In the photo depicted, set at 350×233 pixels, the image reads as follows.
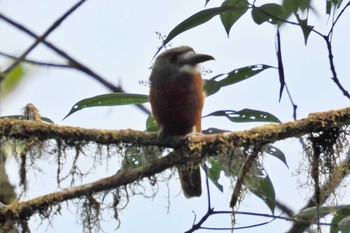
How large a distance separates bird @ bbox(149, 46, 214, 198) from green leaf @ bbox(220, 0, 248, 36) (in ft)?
1.63

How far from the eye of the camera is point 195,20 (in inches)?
97.0

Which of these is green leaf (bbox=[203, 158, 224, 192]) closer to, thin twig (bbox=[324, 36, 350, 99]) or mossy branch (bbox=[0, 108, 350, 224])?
mossy branch (bbox=[0, 108, 350, 224])

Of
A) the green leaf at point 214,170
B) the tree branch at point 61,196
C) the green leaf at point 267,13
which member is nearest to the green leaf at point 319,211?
the green leaf at point 214,170

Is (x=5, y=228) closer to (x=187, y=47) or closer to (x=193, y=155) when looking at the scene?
(x=193, y=155)

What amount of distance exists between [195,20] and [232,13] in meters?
0.19

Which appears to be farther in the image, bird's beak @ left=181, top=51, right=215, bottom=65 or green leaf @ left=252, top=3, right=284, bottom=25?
bird's beak @ left=181, top=51, right=215, bottom=65

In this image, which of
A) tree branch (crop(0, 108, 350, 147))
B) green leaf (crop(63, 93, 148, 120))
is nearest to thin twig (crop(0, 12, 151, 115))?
green leaf (crop(63, 93, 148, 120))

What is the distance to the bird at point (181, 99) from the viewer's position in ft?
9.73

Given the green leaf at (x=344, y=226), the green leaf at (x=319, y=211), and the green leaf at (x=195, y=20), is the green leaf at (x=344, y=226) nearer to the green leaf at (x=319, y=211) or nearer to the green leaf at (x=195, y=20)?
the green leaf at (x=319, y=211)

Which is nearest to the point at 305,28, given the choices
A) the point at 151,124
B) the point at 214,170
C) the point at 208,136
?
the point at 208,136

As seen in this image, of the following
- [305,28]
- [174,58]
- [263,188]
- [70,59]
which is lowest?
[263,188]

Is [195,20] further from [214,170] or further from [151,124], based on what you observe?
[151,124]

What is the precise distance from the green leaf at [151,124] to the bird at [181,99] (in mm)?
32

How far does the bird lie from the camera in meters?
2.97
